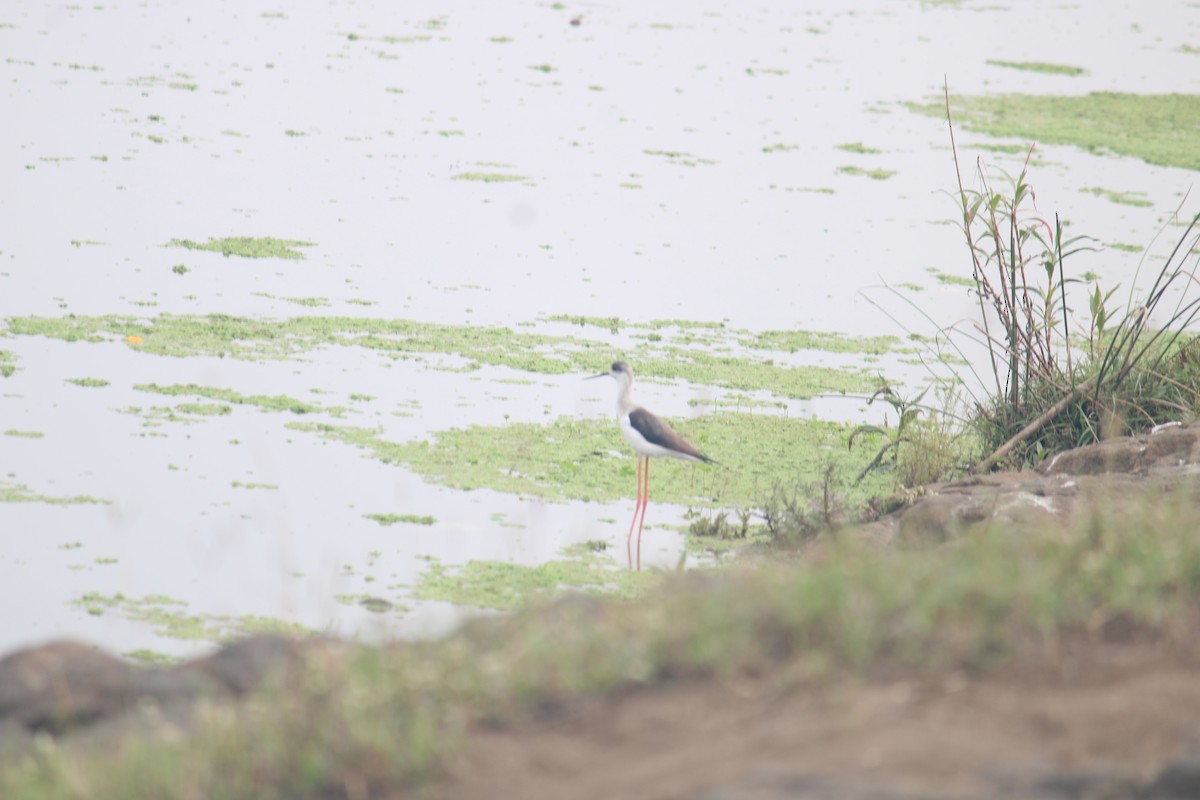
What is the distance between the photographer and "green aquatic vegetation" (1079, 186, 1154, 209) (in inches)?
501

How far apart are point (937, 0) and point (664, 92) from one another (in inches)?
393

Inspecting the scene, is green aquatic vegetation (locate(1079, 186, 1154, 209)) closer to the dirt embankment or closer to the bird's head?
the bird's head

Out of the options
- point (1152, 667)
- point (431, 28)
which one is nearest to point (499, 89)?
point (431, 28)

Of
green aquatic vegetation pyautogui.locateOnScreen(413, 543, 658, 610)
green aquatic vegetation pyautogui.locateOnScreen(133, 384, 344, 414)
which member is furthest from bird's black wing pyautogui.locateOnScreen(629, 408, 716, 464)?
green aquatic vegetation pyautogui.locateOnScreen(133, 384, 344, 414)

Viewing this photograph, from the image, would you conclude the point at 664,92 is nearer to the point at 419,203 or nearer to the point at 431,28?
the point at 431,28

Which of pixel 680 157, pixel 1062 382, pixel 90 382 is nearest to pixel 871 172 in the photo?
pixel 680 157

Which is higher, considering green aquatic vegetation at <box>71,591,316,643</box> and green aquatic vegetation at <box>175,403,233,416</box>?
green aquatic vegetation at <box>175,403,233,416</box>

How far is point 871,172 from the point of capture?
13.3 meters

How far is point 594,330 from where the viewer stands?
9047 millimetres

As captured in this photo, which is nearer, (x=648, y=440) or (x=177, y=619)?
(x=177, y=619)

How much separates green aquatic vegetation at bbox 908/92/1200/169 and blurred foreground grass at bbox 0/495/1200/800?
11.2m

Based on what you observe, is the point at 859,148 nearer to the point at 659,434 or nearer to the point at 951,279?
the point at 951,279

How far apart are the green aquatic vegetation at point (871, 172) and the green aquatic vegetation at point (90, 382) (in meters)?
7.48

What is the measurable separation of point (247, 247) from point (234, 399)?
2.66 metres
